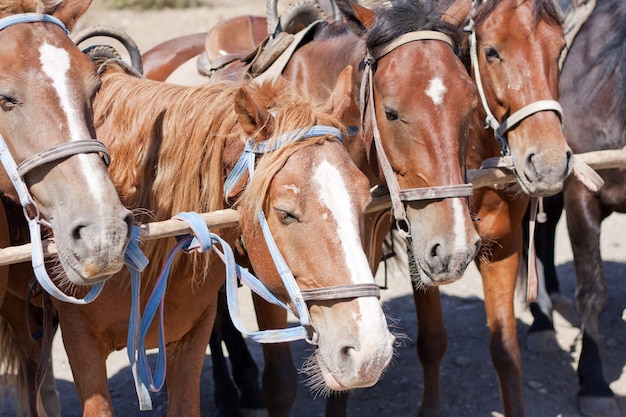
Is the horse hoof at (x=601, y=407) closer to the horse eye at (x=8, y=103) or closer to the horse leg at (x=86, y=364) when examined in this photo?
the horse leg at (x=86, y=364)

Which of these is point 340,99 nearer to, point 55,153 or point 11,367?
point 55,153

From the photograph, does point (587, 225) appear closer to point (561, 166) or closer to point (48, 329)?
point (561, 166)

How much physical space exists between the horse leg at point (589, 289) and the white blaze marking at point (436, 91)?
179 cm

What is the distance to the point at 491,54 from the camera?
3.88m

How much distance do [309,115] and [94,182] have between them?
73cm

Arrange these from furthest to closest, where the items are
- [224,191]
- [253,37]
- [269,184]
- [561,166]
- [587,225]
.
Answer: [253,37]
[587,225]
[561,166]
[224,191]
[269,184]

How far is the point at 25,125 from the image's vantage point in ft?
8.25

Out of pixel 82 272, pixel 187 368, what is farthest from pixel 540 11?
A: pixel 82 272

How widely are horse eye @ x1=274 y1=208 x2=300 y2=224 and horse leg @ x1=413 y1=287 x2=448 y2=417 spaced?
1.97 meters

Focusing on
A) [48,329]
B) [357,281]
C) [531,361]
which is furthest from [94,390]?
[531,361]

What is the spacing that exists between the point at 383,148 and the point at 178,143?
3.03ft

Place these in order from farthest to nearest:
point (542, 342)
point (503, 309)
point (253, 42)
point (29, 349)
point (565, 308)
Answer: point (565, 308) → point (542, 342) → point (253, 42) → point (503, 309) → point (29, 349)

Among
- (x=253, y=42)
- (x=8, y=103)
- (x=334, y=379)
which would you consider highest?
(x=253, y=42)

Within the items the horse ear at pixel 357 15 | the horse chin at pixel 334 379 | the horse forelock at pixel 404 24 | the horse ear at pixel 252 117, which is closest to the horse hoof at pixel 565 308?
the horse forelock at pixel 404 24
